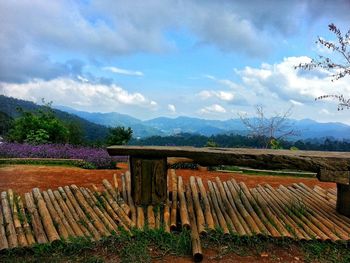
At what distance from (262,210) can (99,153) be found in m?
8.10

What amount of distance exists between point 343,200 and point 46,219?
393cm

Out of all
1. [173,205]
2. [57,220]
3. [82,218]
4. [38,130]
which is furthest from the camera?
[38,130]

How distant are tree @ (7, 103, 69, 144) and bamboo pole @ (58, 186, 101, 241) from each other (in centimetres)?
983

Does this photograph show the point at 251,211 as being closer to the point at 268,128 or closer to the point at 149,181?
the point at 149,181

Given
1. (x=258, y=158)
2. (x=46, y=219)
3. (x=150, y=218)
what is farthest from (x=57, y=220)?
(x=258, y=158)

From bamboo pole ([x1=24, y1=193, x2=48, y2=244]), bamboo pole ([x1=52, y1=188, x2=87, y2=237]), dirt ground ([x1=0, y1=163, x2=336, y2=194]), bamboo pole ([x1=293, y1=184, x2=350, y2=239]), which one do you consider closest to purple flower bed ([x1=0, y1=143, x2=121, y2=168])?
dirt ground ([x1=0, y1=163, x2=336, y2=194])

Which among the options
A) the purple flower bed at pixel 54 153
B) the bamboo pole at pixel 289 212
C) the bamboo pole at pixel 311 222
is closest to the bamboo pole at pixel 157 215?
the bamboo pole at pixel 289 212

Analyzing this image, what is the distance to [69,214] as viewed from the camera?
4859 mm

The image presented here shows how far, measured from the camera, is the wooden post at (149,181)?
528cm

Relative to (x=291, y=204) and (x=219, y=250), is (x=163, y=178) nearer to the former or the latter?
(x=219, y=250)

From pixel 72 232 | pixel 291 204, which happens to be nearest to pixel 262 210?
pixel 291 204

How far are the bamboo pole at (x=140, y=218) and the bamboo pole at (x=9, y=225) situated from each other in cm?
136

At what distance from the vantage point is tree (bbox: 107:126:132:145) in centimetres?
1680

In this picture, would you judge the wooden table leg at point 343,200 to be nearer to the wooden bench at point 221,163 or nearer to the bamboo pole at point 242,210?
the wooden bench at point 221,163
